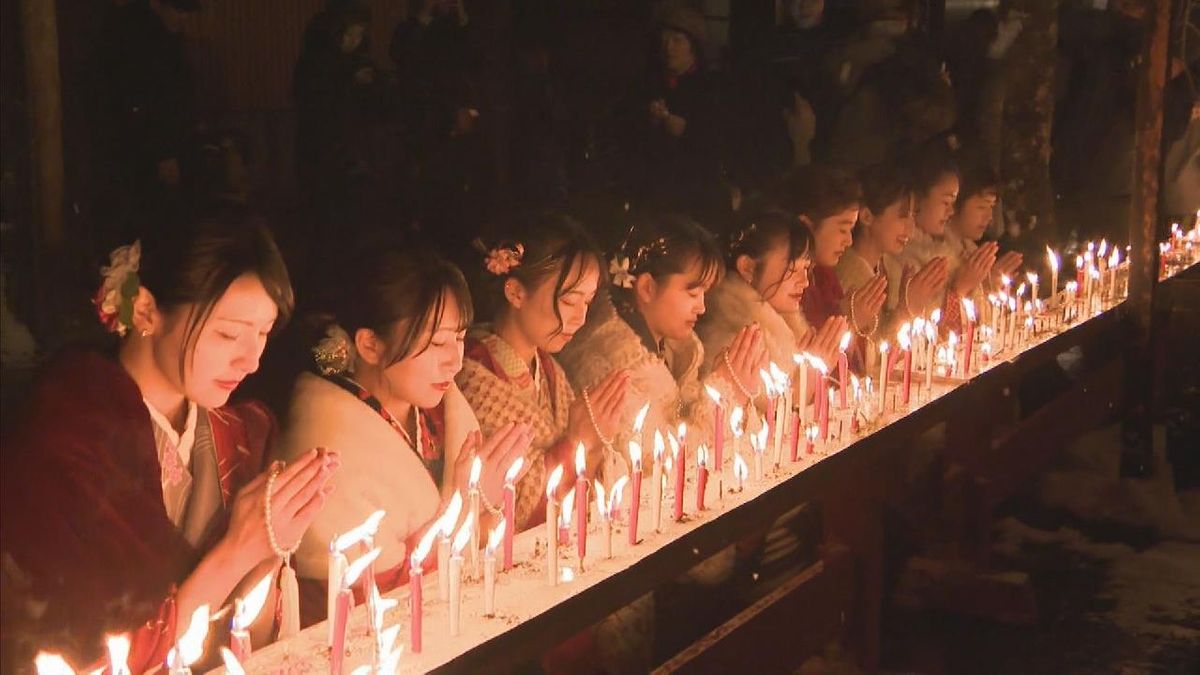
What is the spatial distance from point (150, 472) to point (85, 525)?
21 cm

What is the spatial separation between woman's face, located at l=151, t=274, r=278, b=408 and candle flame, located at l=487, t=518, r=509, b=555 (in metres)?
0.74

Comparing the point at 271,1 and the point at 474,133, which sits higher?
the point at 271,1

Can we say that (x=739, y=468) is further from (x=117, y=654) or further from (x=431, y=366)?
(x=117, y=654)

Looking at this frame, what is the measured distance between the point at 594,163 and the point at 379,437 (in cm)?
307

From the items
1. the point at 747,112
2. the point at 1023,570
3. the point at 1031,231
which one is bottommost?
the point at 1023,570

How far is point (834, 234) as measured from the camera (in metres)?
6.69

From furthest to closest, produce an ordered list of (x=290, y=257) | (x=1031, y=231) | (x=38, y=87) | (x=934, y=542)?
(x=1031, y=231) → (x=934, y=542) → (x=290, y=257) → (x=38, y=87)

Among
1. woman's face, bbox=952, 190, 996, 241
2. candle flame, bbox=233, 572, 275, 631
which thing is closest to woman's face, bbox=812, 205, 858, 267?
woman's face, bbox=952, 190, 996, 241

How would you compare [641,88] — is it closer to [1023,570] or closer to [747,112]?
[747,112]

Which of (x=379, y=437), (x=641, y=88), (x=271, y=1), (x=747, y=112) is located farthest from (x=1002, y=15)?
(x=379, y=437)

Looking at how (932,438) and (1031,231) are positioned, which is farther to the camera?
(1031,231)

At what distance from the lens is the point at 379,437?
159 inches

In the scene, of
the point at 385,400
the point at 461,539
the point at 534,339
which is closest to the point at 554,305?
the point at 534,339

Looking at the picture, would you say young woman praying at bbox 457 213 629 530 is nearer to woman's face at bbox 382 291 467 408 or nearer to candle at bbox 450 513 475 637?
woman's face at bbox 382 291 467 408
